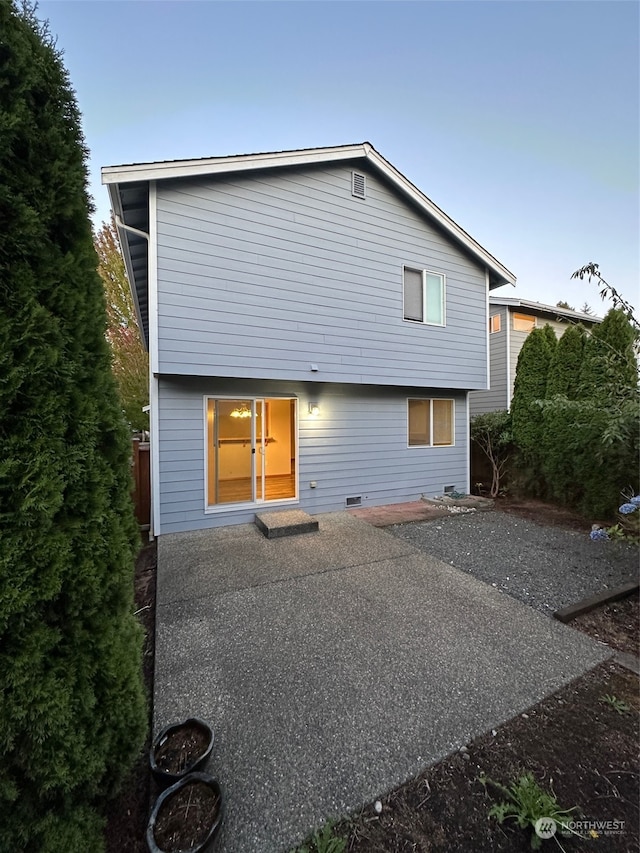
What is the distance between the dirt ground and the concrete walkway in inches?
4.0

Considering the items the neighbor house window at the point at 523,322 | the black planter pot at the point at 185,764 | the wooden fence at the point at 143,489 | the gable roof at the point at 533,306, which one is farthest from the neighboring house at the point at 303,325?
the neighbor house window at the point at 523,322

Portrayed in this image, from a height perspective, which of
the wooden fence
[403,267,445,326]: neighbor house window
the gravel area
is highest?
[403,267,445,326]: neighbor house window

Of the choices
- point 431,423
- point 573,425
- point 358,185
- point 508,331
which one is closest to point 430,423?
point 431,423

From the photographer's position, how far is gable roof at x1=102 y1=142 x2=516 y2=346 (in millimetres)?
4893

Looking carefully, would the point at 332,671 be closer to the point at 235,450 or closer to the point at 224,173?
the point at 235,450

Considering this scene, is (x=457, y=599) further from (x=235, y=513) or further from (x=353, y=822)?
(x=235, y=513)

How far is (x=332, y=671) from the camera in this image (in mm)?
2510

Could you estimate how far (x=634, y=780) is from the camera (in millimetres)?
1753

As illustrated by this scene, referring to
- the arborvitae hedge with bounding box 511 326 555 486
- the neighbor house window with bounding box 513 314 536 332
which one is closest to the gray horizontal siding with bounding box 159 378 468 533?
the arborvitae hedge with bounding box 511 326 555 486

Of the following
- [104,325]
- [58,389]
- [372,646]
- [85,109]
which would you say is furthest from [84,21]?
[372,646]

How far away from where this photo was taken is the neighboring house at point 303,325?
17.4ft

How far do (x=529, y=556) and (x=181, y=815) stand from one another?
4785 mm

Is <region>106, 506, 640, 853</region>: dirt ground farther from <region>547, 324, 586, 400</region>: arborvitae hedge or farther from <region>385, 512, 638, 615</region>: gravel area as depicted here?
<region>547, 324, 586, 400</region>: arborvitae hedge

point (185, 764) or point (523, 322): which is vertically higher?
point (523, 322)
